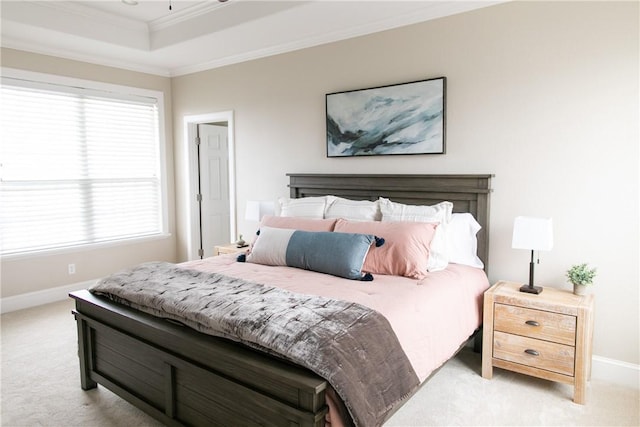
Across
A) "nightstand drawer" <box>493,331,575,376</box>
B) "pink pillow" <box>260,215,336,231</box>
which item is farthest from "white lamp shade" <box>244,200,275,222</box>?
"nightstand drawer" <box>493,331,575,376</box>

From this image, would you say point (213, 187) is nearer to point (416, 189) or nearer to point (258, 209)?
point (258, 209)

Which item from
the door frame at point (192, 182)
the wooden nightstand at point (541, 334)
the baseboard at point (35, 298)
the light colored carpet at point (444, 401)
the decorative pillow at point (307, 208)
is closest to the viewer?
the light colored carpet at point (444, 401)

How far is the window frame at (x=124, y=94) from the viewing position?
14.6 ft

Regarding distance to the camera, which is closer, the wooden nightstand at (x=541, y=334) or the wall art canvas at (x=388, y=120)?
the wooden nightstand at (x=541, y=334)

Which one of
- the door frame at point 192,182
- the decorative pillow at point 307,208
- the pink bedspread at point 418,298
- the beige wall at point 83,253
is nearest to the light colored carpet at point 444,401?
the pink bedspread at point 418,298

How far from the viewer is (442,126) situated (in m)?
3.50

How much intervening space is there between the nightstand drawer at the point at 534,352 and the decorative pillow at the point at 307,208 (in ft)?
5.51

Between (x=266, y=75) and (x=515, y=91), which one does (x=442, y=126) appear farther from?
(x=266, y=75)

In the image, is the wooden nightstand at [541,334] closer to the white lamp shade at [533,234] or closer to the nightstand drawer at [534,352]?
the nightstand drawer at [534,352]

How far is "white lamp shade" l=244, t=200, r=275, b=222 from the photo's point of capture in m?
4.51

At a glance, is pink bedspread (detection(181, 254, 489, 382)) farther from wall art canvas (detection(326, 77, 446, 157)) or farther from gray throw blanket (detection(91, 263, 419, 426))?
wall art canvas (detection(326, 77, 446, 157))

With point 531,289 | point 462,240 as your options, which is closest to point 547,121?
point 462,240

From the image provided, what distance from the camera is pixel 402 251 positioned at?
115 inches

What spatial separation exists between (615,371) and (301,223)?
2389 mm
